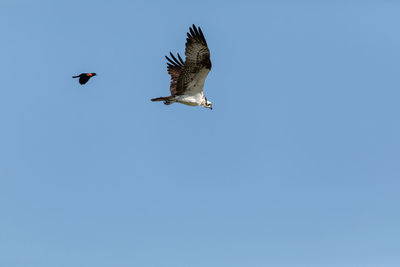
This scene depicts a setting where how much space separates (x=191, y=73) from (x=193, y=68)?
0.32 meters

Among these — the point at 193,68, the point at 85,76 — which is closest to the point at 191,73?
the point at 193,68

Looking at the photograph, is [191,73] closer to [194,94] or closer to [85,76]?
[194,94]

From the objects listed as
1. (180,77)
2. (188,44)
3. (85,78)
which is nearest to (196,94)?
(180,77)

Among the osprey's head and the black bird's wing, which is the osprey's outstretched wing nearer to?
the osprey's head

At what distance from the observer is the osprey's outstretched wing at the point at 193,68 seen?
20.7 meters

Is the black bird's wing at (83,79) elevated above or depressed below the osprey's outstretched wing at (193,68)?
below

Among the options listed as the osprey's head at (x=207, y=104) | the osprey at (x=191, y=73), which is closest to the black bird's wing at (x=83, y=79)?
the osprey at (x=191, y=73)

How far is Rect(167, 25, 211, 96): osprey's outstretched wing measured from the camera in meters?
20.7

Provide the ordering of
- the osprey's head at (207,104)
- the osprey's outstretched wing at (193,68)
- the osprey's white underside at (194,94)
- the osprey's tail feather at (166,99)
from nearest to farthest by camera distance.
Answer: the osprey's outstretched wing at (193,68), the osprey's tail feather at (166,99), the osprey's white underside at (194,94), the osprey's head at (207,104)

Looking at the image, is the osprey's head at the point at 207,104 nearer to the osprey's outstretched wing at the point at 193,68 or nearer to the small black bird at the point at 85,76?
the osprey's outstretched wing at the point at 193,68

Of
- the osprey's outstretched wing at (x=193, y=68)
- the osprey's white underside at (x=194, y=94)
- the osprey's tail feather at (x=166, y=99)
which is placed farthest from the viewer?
the osprey's white underside at (x=194, y=94)

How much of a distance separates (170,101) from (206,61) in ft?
7.53

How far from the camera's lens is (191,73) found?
2197 cm

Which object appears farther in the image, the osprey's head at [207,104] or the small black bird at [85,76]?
the osprey's head at [207,104]
